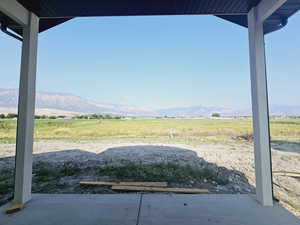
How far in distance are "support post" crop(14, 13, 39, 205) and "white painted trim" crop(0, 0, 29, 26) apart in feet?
0.19

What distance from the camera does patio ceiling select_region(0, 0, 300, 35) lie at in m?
1.89

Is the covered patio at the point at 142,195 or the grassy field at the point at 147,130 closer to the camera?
the covered patio at the point at 142,195

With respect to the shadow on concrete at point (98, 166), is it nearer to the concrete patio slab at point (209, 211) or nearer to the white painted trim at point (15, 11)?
the concrete patio slab at point (209, 211)

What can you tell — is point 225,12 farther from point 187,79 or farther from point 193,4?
point 187,79

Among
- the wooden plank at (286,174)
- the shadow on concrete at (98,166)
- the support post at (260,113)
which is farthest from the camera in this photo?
the wooden plank at (286,174)

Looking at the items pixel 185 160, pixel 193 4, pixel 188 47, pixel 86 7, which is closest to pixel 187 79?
pixel 188 47

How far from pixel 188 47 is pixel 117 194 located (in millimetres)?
6580

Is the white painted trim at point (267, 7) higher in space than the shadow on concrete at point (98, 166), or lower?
higher

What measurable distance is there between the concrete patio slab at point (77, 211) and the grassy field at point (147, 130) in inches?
113

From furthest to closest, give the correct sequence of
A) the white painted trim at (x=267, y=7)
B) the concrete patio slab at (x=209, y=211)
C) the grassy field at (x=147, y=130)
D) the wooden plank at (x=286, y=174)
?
the grassy field at (x=147, y=130), the wooden plank at (x=286, y=174), the white painted trim at (x=267, y=7), the concrete patio slab at (x=209, y=211)

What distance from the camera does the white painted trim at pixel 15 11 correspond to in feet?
5.62

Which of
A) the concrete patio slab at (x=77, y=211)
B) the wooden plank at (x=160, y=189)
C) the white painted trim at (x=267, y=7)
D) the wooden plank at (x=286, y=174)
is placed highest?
the white painted trim at (x=267, y=7)

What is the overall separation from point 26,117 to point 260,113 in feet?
10.2

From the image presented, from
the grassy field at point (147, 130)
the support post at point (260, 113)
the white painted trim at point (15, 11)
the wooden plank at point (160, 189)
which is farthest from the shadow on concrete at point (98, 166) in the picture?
the white painted trim at point (15, 11)
